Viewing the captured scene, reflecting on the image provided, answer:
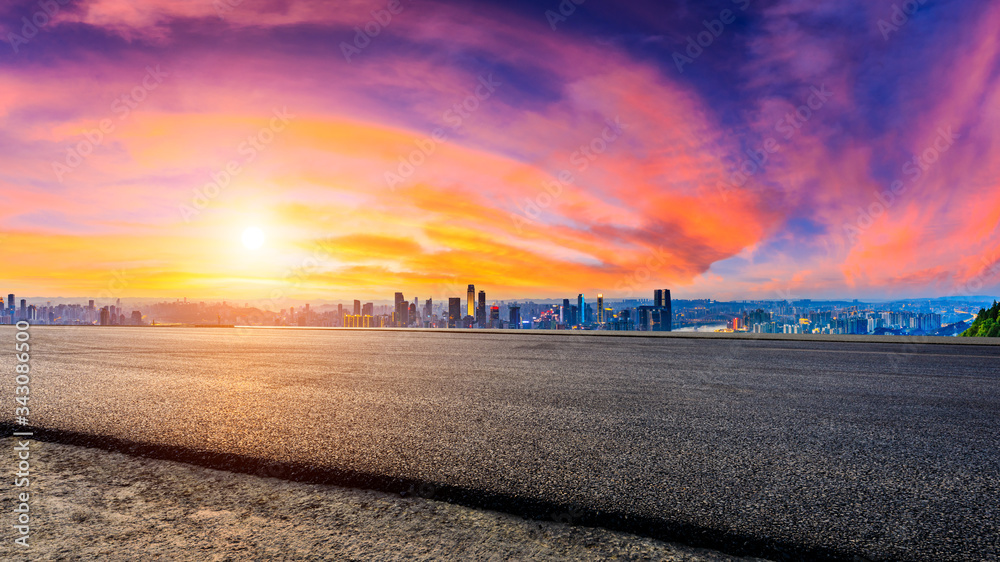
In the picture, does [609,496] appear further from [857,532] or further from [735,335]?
[735,335]

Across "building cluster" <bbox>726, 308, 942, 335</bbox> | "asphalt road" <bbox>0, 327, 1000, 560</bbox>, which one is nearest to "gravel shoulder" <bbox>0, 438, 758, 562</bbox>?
"asphalt road" <bbox>0, 327, 1000, 560</bbox>

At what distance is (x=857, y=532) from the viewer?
10.8 feet

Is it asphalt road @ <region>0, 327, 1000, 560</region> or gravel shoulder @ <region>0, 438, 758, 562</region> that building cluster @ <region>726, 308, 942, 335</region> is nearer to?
asphalt road @ <region>0, 327, 1000, 560</region>

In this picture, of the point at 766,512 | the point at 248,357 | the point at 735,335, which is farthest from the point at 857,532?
the point at 735,335

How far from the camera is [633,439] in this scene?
18.1 ft

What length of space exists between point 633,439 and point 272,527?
364 centimetres

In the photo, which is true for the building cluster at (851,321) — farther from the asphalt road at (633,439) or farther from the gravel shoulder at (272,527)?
the gravel shoulder at (272,527)

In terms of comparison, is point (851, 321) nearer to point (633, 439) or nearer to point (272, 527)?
point (633, 439)

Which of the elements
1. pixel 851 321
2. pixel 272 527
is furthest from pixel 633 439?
pixel 851 321

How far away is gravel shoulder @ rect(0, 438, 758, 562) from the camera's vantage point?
2980mm

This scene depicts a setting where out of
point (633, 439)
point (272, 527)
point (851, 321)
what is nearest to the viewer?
point (272, 527)

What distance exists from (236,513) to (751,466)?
4.23 metres

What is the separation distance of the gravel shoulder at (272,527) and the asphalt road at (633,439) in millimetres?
297

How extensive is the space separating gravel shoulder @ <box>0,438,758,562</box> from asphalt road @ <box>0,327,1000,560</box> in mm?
297
